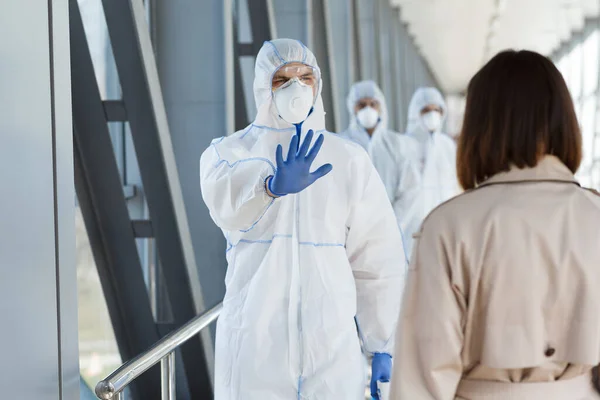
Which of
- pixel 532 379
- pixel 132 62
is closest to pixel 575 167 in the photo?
pixel 532 379

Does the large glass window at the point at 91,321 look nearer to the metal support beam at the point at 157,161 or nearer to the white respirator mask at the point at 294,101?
the metal support beam at the point at 157,161

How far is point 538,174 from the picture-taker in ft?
4.87

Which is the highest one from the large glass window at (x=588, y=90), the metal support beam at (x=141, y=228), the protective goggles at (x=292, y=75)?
the protective goggles at (x=292, y=75)

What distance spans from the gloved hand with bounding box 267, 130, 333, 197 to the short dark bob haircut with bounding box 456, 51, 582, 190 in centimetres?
66

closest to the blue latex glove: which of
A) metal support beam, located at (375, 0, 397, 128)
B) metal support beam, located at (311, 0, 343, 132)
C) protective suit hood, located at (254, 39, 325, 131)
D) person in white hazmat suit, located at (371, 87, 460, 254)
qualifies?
protective suit hood, located at (254, 39, 325, 131)

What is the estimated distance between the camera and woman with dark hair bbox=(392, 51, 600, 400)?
1.45m

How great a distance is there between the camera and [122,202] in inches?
124

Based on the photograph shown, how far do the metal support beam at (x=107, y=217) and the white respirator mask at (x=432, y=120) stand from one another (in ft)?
12.1

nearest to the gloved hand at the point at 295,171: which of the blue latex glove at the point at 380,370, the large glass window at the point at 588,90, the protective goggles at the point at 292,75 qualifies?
the protective goggles at the point at 292,75

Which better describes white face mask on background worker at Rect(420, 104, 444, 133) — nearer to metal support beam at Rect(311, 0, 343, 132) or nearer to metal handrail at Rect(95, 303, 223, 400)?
metal support beam at Rect(311, 0, 343, 132)

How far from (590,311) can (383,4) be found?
1136 cm

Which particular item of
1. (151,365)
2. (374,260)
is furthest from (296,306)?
(151,365)

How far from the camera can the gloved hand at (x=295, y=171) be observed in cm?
212

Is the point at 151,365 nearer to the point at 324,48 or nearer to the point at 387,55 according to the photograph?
the point at 324,48
